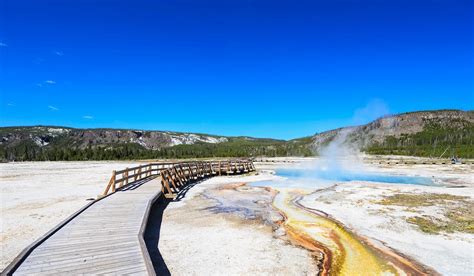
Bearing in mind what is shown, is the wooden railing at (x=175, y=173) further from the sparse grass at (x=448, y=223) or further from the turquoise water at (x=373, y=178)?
the sparse grass at (x=448, y=223)

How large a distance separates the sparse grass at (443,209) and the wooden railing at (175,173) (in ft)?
35.9

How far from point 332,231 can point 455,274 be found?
3771 mm

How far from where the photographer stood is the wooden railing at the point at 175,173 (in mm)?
16094

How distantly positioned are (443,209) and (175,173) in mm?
14857

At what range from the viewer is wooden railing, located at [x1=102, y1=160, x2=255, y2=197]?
1609 centimetres

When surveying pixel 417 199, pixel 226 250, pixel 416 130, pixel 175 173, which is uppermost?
pixel 416 130

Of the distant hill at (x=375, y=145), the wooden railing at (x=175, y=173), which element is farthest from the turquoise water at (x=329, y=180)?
the distant hill at (x=375, y=145)

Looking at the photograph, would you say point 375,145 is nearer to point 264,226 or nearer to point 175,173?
point 175,173

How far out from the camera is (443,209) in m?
13.3

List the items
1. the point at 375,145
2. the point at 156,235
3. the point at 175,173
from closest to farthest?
the point at 156,235, the point at 175,173, the point at 375,145

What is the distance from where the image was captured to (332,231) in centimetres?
1013

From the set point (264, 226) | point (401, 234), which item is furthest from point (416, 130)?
point (264, 226)

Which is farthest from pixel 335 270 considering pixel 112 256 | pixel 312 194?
pixel 312 194

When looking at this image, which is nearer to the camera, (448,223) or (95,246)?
(95,246)
